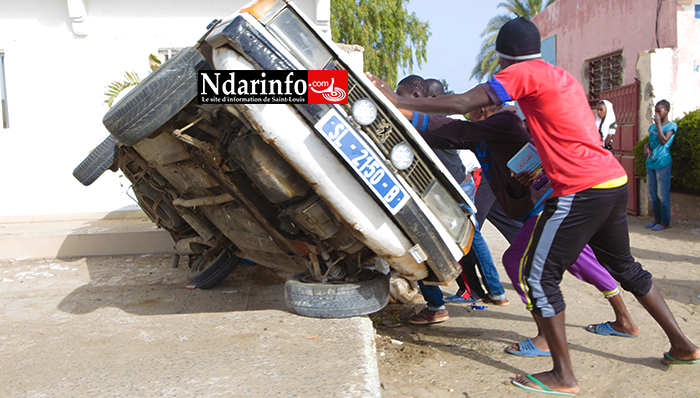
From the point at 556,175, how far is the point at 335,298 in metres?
1.35

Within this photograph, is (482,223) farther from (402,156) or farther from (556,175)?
(402,156)

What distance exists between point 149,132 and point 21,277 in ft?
11.7

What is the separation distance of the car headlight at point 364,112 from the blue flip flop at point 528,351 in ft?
5.45

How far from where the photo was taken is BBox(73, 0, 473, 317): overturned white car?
2402mm

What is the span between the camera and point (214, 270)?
14.2 feet

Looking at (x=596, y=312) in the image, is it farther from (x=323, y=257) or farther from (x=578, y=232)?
(x=323, y=257)

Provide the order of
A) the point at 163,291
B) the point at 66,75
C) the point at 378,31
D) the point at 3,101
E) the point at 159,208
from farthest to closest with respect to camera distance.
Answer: the point at 378,31
the point at 3,101
the point at 66,75
the point at 163,291
the point at 159,208

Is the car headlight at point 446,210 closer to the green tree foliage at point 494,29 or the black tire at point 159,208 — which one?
the black tire at point 159,208

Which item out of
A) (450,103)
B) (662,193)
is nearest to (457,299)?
(450,103)

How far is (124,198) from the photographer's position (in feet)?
24.0

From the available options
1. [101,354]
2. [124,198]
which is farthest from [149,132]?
[124,198]

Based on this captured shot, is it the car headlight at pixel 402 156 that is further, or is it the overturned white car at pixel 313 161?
the car headlight at pixel 402 156

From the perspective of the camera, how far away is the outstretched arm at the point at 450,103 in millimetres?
2459

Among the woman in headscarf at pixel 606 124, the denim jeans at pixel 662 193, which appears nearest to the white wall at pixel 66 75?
the woman in headscarf at pixel 606 124
